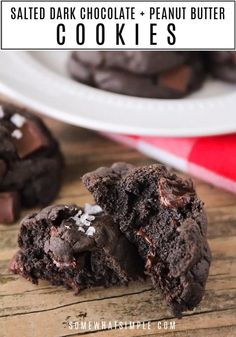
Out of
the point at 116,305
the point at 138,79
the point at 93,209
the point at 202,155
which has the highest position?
the point at 138,79

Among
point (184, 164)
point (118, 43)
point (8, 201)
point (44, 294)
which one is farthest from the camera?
point (118, 43)

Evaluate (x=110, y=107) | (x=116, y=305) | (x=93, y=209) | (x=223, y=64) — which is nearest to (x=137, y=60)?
(x=110, y=107)

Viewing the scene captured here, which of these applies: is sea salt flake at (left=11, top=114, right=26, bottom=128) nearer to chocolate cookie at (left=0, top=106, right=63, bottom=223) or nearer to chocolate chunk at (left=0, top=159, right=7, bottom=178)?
chocolate cookie at (left=0, top=106, right=63, bottom=223)

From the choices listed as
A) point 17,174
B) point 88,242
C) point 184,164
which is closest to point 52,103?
point 17,174

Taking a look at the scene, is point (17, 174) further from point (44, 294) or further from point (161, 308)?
point (161, 308)

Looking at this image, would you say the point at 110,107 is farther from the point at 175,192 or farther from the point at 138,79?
the point at 175,192

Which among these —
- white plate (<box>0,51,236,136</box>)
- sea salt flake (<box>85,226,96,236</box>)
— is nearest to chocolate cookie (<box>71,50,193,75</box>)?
white plate (<box>0,51,236,136</box>)
